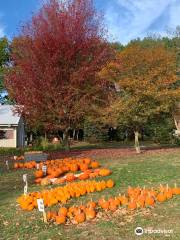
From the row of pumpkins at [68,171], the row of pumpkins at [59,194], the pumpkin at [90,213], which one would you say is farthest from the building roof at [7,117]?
the pumpkin at [90,213]

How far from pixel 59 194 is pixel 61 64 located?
48.8 ft

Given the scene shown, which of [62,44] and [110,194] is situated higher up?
[62,44]

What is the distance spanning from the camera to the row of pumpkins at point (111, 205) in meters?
8.56

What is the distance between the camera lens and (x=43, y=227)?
8.29m

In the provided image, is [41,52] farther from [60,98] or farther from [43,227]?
[43,227]

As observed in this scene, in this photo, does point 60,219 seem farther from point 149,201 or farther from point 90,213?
point 149,201

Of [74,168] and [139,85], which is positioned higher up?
[139,85]

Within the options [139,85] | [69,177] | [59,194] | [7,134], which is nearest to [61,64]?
[139,85]

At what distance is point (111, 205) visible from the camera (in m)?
9.16

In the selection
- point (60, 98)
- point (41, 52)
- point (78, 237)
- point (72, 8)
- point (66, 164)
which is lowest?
point (78, 237)

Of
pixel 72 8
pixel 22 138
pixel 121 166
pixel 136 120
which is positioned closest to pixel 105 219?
pixel 121 166

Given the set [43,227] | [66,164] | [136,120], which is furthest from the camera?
[136,120]

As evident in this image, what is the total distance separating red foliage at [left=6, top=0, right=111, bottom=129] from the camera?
78.6ft

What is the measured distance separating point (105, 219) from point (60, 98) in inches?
640
